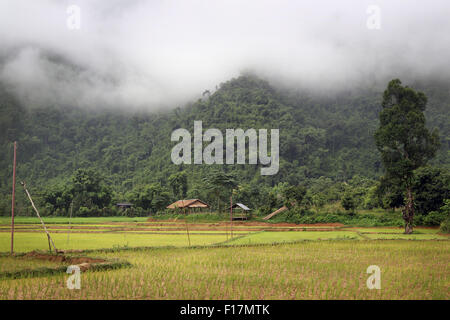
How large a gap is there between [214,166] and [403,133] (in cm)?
4450

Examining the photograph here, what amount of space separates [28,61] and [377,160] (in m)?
131

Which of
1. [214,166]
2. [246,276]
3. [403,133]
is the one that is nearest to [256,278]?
[246,276]

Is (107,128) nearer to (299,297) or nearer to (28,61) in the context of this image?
(28,61)

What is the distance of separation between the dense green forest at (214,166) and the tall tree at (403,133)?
276 centimetres

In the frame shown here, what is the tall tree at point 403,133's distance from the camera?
2668cm

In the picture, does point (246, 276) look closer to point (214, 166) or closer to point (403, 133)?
point (403, 133)

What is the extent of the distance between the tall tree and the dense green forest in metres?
2.76

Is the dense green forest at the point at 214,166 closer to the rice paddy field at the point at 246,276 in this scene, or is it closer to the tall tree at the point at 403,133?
the tall tree at the point at 403,133

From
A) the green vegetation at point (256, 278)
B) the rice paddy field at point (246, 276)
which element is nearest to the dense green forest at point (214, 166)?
Answer: the rice paddy field at point (246, 276)

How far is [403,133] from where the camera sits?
26.8 meters

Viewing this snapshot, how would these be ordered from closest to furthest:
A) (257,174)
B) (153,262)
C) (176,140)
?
(153,262) < (257,174) < (176,140)

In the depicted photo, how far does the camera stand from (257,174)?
64.9 m
